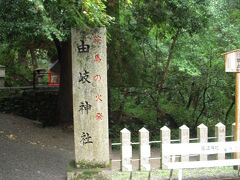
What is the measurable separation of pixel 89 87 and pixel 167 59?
910 centimetres

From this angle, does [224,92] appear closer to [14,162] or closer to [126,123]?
[126,123]

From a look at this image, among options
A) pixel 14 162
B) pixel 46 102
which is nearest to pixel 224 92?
pixel 46 102

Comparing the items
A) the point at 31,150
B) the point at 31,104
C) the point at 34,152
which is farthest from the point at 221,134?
the point at 31,104

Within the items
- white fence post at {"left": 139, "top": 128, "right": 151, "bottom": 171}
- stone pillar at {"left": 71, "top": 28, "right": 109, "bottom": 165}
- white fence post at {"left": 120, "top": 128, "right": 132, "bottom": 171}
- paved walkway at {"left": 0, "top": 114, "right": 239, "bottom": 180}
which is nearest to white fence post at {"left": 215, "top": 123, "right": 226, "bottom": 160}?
paved walkway at {"left": 0, "top": 114, "right": 239, "bottom": 180}

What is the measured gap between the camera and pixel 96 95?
8148 millimetres

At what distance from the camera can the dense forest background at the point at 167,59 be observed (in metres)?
14.2

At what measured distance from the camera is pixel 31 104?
1914cm

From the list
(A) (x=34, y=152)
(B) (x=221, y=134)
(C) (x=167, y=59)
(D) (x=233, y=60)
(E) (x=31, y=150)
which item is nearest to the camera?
(B) (x=221, y=134)

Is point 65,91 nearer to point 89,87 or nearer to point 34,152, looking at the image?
point 34,152

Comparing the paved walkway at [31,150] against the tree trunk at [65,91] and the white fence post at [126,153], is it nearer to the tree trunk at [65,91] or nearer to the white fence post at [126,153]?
the tree trunk at [65,91]

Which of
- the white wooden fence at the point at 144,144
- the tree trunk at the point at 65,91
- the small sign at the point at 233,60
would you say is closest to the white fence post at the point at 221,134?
the white wooden fence at the point at 144,144

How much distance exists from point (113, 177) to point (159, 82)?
972cm

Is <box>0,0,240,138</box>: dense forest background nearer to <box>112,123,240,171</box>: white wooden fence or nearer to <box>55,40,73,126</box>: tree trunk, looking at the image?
<box>55,40,73,126</box>: tree trunk

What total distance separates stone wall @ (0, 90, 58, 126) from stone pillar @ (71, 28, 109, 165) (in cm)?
951
